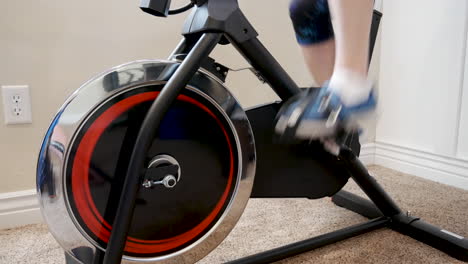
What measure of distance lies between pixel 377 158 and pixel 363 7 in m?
1.24

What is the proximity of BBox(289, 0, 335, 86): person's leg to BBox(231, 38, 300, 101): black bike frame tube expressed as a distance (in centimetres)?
32

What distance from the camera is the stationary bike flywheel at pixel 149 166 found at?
701mm

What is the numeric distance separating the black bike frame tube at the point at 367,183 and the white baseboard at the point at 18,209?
0.98 metres

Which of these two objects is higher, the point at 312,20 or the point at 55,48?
the point at 312,20

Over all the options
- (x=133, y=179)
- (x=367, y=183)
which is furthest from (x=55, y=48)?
(x=367, y=183)

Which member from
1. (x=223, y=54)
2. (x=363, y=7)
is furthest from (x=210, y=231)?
(x=223, y=54)

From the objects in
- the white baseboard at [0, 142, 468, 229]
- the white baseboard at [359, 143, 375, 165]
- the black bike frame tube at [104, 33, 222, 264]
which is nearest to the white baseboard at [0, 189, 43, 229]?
the white baseboard at [0, 142, 468, 229]

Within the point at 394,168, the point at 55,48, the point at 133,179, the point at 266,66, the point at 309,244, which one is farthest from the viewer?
the point at 394,168

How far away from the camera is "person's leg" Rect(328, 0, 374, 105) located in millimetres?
810

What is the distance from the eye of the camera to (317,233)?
44.7 inches

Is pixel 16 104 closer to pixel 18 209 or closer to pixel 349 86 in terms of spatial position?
pixel 18 209

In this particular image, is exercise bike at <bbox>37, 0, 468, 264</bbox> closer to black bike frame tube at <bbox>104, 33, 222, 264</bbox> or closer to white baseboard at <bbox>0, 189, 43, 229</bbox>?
black bike frame tube at <bbox>104, 33, 222, 264</bbox>

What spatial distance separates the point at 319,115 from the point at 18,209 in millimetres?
995

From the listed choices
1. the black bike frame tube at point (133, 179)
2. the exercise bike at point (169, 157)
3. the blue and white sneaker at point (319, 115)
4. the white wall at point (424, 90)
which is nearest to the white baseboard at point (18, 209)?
the exercise bike at point (169, 157)
